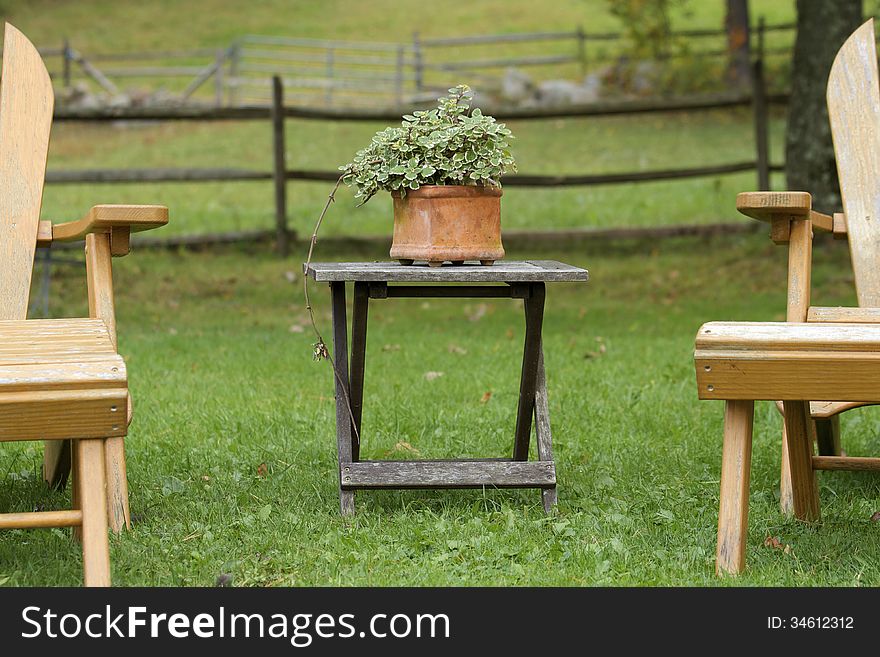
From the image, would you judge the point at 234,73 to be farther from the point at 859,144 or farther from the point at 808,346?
the point at 808,346

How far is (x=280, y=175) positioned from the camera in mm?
8797

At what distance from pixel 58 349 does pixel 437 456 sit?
1541 millimetres

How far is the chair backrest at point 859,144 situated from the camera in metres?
3.43

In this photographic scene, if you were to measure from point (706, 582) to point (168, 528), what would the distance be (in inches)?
52.0

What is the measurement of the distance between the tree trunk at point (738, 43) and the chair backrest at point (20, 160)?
14.4 metres

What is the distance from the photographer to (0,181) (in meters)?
3.49

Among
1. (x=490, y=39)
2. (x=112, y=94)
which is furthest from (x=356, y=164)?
(x=490, y=39)

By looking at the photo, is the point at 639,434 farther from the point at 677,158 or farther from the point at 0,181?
the point at 677,158

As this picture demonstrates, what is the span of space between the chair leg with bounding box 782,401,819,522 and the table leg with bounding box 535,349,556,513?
2.00ft

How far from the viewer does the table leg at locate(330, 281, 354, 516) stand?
3.01 meters

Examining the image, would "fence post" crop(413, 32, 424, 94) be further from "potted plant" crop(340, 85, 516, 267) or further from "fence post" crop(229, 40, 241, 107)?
"potted plant" crop(340, 85, 516, 267)

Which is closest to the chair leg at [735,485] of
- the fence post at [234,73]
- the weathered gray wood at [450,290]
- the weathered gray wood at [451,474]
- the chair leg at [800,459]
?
the chair leg at [800,459]

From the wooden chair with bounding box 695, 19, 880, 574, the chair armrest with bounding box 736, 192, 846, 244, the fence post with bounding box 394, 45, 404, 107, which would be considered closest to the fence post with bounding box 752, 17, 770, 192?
the wooden chair with bounding box 695, 19, 880, 574

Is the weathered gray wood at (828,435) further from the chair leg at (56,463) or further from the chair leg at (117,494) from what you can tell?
the chair leg at (56,463)
